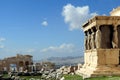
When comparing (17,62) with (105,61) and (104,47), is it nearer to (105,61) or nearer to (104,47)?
(104,47)

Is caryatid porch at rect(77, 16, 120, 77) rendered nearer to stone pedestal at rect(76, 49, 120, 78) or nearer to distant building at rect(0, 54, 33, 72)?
stone pedestal at rect(76, 49, 120, 78)

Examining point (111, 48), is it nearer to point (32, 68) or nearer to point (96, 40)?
point (96, 40)

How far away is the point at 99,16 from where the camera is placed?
101ft

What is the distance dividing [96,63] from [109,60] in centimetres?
105

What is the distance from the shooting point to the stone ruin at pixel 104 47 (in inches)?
1174

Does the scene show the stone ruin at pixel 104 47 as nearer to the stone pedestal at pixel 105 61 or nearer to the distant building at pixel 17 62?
the stone pedestal at pixel 105 61

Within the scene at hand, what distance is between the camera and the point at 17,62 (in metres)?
59.8

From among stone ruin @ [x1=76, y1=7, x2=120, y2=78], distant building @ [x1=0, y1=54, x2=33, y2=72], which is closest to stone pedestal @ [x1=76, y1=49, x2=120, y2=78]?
stone ruin @ [x1=76, y1=7, x2=120, y2=78]

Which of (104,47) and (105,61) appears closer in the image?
(105,61)

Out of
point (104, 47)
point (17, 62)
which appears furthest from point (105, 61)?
point (17, 62)

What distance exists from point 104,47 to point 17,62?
30149 mm

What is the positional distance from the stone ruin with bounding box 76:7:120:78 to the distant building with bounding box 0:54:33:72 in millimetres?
27752

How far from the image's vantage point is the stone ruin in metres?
29.8

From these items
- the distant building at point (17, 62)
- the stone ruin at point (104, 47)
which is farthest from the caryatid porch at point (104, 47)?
the distant building at point (17, 62)
